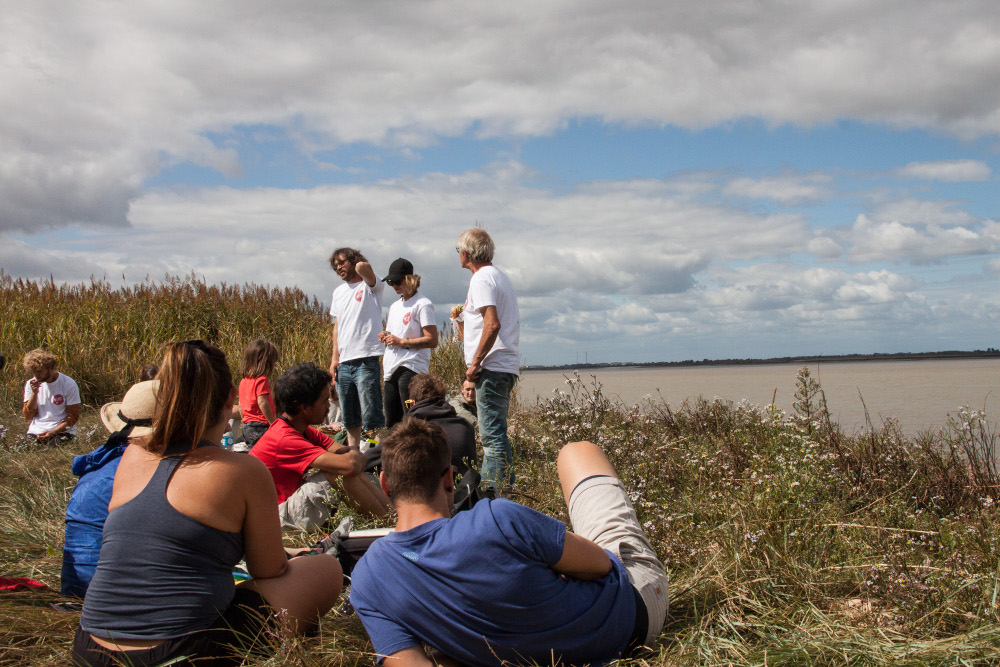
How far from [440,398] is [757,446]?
3075 millimetres

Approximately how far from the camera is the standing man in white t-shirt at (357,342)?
7.14 metres

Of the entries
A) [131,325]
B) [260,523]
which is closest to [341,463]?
[260,523]

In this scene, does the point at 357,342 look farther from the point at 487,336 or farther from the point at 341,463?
the point at 341,463

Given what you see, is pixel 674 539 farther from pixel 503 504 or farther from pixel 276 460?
pixel 276 460

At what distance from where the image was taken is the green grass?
2773 mm

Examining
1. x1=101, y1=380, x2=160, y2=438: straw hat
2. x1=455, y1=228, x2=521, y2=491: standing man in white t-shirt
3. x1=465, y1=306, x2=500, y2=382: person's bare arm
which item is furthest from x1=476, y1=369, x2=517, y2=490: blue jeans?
x1=101, y1=380, x2=160, y2=438: straw hat

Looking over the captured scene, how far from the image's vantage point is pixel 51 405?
843cm

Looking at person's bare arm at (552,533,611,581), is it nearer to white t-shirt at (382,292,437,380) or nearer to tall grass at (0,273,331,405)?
white t-shirt at (382,292,437,380)

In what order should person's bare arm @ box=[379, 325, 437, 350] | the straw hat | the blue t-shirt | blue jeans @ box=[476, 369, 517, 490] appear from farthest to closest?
person's bare arm @ box=[379, 325, 437, 350] → blue jeans @ box=[476, 369, 517, 490] → the straw hat → the blue t-shirt

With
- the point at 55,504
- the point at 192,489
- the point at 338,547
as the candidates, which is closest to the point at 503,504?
the point at 192,489

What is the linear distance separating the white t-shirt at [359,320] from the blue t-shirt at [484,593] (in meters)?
4.58

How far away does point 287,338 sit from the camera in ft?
43.4

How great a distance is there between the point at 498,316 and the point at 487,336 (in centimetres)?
22

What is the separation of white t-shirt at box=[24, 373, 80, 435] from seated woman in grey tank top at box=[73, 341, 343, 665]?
22.0 ft
